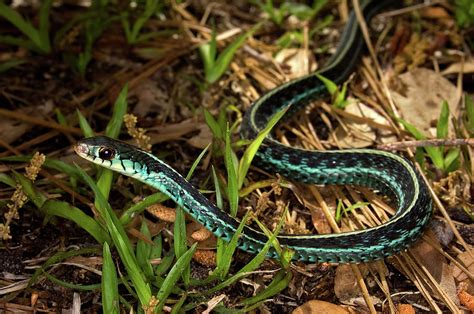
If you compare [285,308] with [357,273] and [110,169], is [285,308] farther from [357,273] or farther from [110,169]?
[110,169]

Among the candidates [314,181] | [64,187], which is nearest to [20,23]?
[64,187]

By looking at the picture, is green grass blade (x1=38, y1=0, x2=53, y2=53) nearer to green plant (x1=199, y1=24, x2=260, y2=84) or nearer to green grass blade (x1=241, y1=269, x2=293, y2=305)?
green plant (x1=199, y1=24, x2=260, y2=84)

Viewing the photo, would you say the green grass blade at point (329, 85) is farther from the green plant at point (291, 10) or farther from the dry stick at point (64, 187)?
the dry stick at point (64, 187)

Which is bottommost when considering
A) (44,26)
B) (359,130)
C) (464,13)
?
(359,130)

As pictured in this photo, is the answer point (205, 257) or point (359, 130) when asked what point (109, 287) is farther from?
point (359, 130)

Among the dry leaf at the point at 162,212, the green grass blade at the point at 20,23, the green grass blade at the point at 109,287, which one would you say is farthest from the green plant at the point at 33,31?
the green grass blade at the point at 109,287

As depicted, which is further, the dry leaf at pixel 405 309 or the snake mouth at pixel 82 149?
the snake mouth at pixel 82 149
